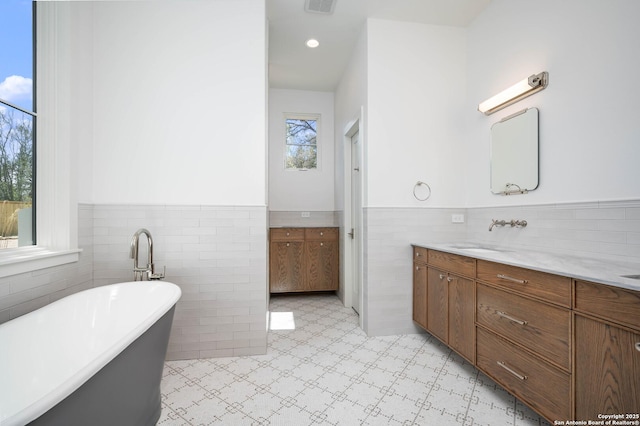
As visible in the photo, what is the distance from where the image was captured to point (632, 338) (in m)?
1.08

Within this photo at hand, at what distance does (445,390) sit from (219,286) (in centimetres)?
185

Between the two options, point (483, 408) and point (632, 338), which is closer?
point (632, 338)

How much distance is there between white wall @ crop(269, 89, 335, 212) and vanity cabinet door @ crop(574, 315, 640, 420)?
3.54 meters

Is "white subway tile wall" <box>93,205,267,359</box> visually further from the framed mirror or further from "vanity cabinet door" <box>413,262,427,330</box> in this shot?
the framed mirror

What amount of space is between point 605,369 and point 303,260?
3222 millimetres

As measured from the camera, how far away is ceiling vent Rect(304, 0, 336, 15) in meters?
2.55

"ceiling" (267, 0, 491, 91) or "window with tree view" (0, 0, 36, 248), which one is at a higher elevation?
"ceiling" (267, 0, 491, 91)

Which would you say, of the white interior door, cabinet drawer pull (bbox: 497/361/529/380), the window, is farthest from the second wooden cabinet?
cabinet drawer pull (bbox: 497/361/529/380)

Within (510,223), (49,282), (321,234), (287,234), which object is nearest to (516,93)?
(510,223)

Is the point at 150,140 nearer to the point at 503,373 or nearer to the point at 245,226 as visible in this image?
the point at 245,226

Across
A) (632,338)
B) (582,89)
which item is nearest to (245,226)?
(632,338)

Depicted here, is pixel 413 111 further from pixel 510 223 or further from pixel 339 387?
pixel 339 387

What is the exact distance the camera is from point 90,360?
1.32 m

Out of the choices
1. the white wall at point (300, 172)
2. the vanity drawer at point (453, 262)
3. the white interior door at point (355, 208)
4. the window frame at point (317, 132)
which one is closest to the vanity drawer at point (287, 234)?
the white wall at point (300, 172)
